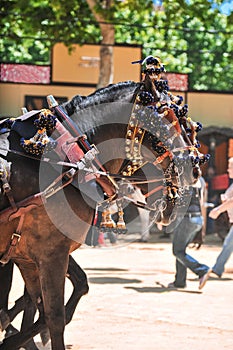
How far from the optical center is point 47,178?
5.13m

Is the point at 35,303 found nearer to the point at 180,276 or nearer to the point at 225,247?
the point at 180,276

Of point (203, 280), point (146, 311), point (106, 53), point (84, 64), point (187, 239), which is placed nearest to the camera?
point (146, 311)

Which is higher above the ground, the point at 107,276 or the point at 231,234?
the point at 231,234

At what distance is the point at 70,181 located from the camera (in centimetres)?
514

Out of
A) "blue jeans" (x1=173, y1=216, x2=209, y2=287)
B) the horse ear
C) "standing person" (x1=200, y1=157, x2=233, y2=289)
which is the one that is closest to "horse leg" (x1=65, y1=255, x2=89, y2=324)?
the horse ear

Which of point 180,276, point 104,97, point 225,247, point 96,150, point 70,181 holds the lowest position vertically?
point 180,276

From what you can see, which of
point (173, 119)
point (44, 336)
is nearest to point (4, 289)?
point (44, 336)

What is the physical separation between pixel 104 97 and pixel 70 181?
77 cm

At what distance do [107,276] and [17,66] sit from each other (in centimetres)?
1181

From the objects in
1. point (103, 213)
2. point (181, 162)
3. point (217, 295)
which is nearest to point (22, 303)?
point (103, 213)

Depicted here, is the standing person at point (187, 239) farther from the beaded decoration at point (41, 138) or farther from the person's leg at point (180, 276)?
the beaded decoration at point (41, 138)

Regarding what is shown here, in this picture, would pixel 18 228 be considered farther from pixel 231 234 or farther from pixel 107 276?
pixel 107 276

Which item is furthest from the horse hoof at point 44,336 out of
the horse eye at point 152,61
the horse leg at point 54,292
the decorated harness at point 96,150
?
the horse eye at point 152,61

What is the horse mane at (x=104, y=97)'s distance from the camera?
5445 mm
